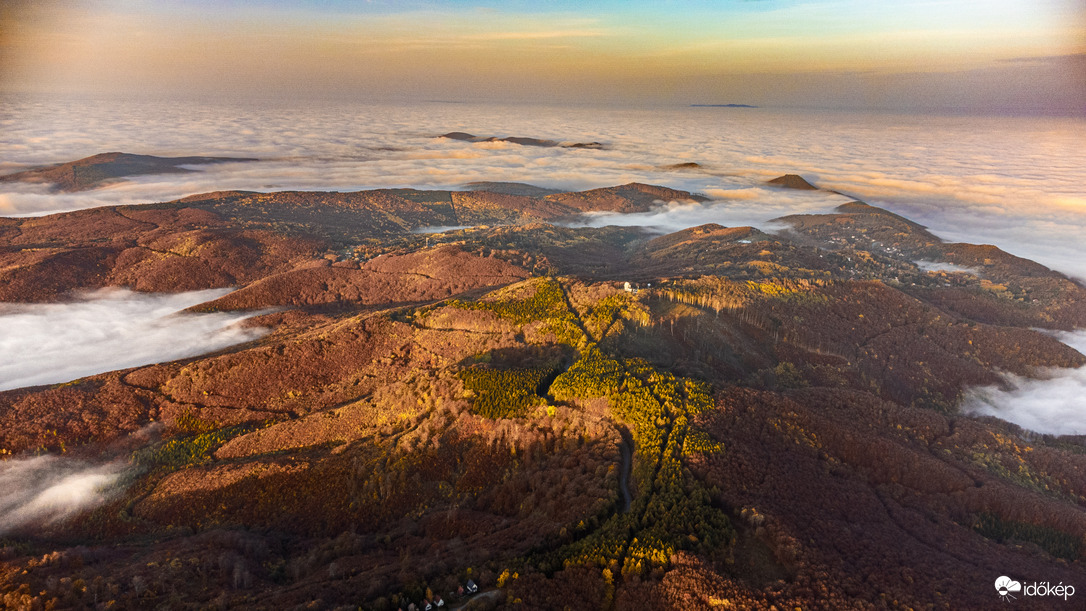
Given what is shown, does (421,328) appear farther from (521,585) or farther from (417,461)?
(521,585)

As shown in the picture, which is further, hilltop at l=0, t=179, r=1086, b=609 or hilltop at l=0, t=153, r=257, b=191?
hilltop at l=0, t=153, r=257, b=191

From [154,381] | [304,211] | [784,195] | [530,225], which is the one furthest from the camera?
[784,195]

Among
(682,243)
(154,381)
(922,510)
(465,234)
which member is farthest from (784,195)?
(154,381)

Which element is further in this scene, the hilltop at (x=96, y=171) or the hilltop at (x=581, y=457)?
the hilltop at (x=96, y=171)

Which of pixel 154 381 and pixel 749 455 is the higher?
pixel 749 455

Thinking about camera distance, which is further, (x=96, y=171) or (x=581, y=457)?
(x=96, y=171)

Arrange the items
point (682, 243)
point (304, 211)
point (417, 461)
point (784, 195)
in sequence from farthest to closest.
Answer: point (784, 195) → point (304, 211) → point (682, 243) → point (417, 461)

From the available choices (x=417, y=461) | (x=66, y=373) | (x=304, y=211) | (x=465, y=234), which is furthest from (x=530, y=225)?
(x=417, y=461)

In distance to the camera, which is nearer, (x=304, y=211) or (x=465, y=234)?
(x=465, y=234)
